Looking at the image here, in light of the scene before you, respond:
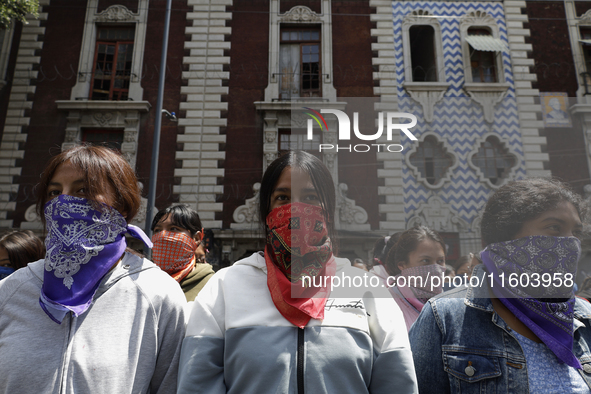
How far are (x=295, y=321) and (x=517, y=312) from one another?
101 cm

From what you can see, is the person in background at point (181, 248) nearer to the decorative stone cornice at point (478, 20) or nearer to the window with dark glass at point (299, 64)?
the window with dark glass at point (299, 64)

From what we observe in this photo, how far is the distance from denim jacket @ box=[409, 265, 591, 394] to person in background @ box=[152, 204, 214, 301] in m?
1.77

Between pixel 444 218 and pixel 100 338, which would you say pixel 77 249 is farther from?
pixel 444 218

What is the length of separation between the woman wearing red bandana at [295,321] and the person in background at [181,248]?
135 cm

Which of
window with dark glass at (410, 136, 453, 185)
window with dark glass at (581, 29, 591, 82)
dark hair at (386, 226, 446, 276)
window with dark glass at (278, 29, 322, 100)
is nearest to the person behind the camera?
window with dark glass at (410, 136, 453, 185)

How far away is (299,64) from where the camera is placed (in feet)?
43.1

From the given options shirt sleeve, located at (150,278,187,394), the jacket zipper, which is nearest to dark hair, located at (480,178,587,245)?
the jacket zipper

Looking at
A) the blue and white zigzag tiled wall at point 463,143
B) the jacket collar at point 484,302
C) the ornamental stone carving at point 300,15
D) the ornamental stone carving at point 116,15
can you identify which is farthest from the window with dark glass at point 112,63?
the jacket collar at point 484,302

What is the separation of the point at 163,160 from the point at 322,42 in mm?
6286

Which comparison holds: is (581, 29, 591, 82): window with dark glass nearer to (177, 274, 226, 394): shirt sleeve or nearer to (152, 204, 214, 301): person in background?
(152, 204, 214, 301): person in background

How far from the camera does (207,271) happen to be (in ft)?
10.6

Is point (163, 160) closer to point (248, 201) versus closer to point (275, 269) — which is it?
point (248, 201)

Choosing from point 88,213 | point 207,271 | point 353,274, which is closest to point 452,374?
point 353,274

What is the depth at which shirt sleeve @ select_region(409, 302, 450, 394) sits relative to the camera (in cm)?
180
